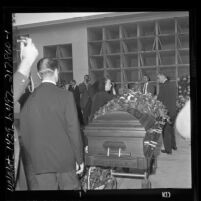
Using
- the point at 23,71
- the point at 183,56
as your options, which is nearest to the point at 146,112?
the point at 183,56

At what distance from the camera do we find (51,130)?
1.65 metres

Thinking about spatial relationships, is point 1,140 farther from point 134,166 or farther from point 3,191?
point 134,166

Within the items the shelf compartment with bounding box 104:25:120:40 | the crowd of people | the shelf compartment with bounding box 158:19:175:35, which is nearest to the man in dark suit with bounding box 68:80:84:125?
the crowd of people

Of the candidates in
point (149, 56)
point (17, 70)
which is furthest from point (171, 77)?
point (17, 70)

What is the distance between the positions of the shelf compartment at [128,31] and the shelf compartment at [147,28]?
3 cm

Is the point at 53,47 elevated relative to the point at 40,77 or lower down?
elevated

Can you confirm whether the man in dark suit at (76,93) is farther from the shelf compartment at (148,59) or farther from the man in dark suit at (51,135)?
the shelf compartment at (148,59)

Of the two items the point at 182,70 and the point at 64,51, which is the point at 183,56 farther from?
the point at 64,51

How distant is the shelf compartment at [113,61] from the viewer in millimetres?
1693

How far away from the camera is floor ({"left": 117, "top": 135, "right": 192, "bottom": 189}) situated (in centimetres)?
167

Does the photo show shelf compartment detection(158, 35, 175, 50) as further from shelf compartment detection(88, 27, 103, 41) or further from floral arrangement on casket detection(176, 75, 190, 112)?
shelf compartment detection(88, 27, 103, 41)

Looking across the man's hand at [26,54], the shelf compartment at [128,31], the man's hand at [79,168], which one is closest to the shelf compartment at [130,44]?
the shelf compartment at [128,31]

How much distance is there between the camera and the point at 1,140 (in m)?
1.75

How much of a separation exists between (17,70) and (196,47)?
977mm
